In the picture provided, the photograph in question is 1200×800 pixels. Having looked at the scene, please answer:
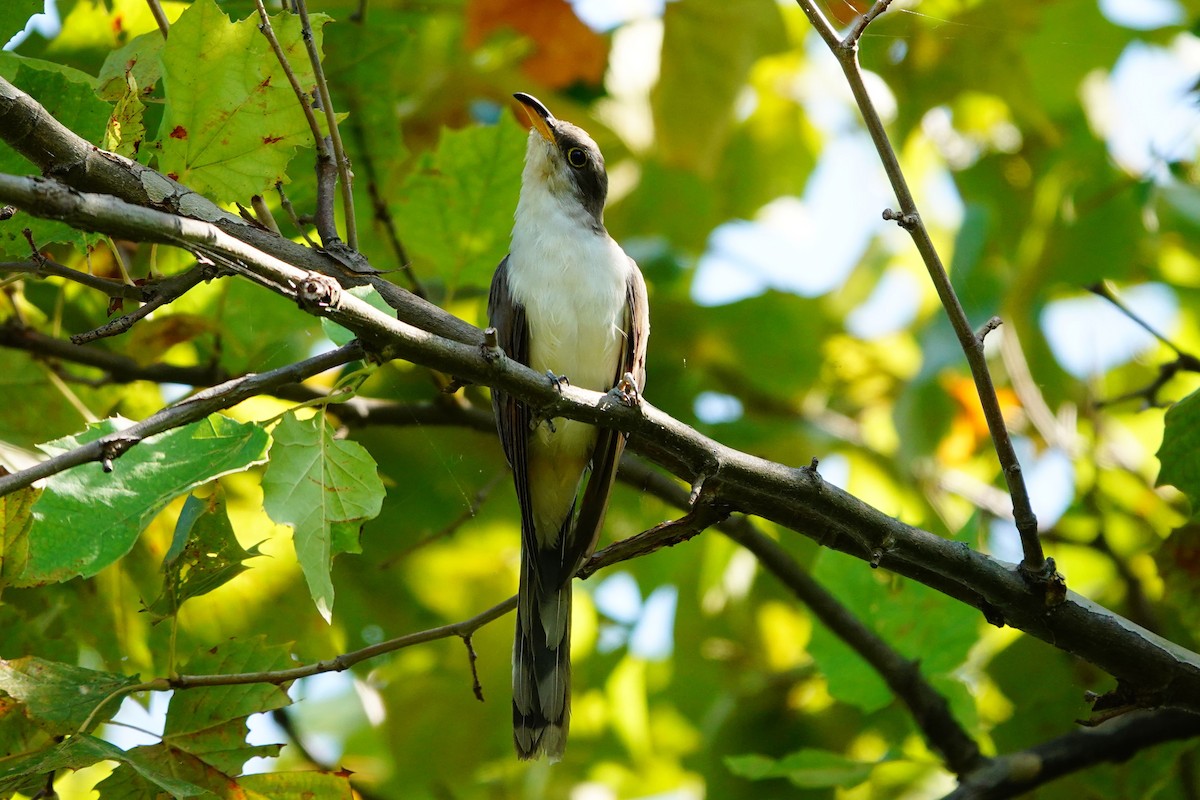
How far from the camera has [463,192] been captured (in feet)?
15.1

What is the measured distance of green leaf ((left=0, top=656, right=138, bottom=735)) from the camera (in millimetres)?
2982

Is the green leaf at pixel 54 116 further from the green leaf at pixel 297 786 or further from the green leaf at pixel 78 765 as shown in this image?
the green leaf at pixel 297 786

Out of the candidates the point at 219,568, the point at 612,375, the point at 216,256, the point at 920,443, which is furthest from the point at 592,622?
the point at 216,256

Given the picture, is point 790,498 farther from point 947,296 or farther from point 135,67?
point 135,67

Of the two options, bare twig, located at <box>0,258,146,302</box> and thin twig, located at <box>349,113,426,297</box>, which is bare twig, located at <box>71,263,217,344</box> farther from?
thin twig, located at <box>349,113,426,297</box>

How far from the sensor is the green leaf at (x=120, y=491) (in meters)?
2.63

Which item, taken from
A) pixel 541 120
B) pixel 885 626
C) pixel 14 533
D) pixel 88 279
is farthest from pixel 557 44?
pixel 14 533

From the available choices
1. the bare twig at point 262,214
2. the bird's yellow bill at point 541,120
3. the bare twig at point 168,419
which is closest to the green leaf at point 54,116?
the bare twig at point 262,214

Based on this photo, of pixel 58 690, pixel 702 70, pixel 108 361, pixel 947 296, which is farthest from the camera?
pixel 702 70

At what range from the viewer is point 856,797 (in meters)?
6.47

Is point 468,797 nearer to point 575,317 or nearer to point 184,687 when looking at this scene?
point 575,317

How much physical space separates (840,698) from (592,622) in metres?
1.78

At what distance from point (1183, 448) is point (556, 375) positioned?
2.35 meters

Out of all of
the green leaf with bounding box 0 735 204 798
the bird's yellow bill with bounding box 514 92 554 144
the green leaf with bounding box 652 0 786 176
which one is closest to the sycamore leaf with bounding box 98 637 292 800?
the green leaf with bounding box 0 735 204 798
